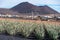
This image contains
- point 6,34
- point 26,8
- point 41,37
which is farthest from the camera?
point 26,8

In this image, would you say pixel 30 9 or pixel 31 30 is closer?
pixel 31 30

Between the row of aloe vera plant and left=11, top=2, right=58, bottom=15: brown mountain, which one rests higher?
left=11, top=2, right=58, bottom=15: brown mountain

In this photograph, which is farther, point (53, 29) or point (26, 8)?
point (26, 8)

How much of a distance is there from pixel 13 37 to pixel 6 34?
156 cm

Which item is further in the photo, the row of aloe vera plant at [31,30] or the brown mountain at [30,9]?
the brown mountain at [30,9]

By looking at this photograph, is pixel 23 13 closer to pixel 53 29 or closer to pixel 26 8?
pixel 26 8

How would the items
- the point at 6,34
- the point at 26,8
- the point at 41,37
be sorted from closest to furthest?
the point at 41,37, the point at 6,34, the point at 26,8

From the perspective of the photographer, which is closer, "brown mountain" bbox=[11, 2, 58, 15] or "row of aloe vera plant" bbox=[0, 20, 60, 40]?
"row of aloe vera plant" bbox=[0, 20, 60, 40]

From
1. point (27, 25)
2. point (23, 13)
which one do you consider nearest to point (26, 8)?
point (23, 13)

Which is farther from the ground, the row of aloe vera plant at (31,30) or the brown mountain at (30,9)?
the brown mountain at (30,9)

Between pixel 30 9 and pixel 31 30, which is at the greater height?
pixel 30 9

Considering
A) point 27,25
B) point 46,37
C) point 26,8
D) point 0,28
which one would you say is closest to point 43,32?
point 46,37

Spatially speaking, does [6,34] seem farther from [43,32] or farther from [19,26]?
[43,32]

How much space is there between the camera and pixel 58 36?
18.8 meters
